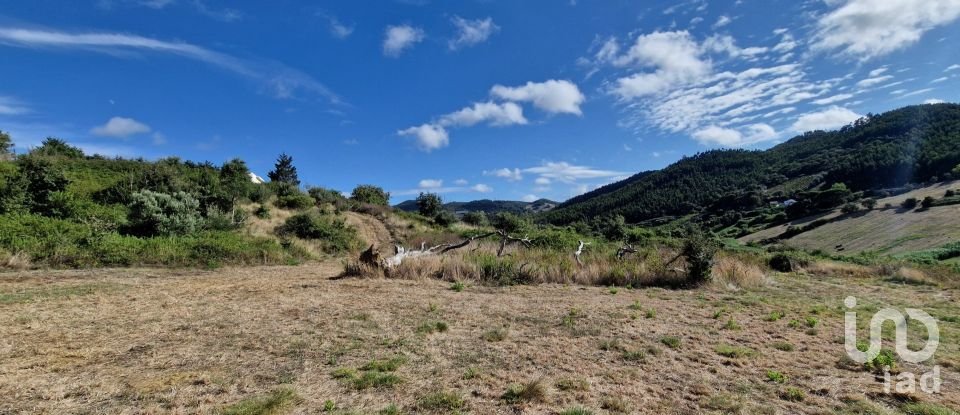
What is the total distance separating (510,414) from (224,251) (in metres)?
13.8

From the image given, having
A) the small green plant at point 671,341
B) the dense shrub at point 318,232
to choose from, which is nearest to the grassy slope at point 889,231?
the small green plant at point 671,341

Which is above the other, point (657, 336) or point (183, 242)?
point (183, 242)

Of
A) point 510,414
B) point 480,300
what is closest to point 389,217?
point 480,300

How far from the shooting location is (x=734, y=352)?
209 inches

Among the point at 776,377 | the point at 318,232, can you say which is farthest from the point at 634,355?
the point at 318,232

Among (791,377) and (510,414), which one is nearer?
(510,414)

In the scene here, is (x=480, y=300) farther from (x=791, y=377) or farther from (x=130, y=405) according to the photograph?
(x=130, y=405)

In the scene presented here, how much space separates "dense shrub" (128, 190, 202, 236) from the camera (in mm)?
14125

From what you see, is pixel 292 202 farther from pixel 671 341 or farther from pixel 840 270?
pixel 840 270

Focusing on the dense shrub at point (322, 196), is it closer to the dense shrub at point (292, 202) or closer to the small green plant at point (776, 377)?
the dense shrub at point (292, 202)

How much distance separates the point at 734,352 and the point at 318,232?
18596 millimetres

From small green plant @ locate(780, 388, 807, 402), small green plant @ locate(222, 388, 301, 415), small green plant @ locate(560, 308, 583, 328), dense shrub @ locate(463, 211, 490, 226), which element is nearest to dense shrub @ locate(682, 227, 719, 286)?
small green plant @ locate(560, 308, 583, 328)

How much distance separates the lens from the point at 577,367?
4.77 meters

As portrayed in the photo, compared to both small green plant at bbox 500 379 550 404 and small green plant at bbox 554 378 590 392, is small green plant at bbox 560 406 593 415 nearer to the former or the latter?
small green plant at bbox 500 379 550 404
